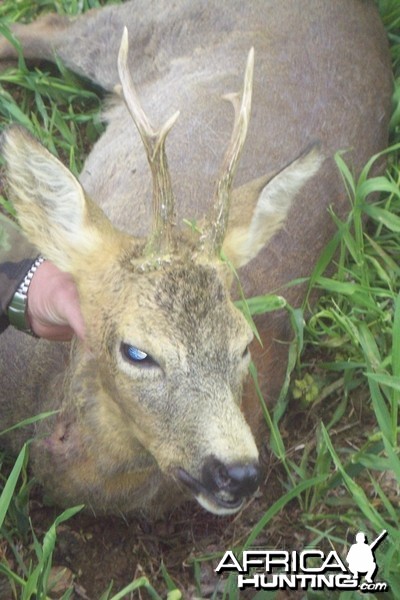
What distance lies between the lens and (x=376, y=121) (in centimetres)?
505

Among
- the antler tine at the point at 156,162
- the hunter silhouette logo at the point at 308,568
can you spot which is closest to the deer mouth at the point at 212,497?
the hunter silhouette logo at the point at 308,568

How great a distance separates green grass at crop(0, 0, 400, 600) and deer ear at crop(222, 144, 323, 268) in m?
0.30

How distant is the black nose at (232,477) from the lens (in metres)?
3.20

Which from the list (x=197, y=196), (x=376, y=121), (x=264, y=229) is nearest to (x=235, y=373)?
(x=264, y=229)

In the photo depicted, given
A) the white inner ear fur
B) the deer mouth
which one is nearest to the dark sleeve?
the white inner ear fur

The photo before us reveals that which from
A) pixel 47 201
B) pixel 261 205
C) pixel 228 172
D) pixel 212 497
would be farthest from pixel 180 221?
pixel 212 497

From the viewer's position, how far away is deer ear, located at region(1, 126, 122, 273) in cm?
343

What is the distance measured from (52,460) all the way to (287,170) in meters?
1.40

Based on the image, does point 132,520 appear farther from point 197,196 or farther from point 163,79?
point 163,79

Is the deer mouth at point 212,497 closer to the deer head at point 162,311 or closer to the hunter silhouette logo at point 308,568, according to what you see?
the deer head at point 162,311

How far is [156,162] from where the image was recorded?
3275 mm

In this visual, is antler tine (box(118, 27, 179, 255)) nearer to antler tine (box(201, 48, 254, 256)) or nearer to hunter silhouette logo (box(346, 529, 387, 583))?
antler tine (box(201, 48, 254, 256))

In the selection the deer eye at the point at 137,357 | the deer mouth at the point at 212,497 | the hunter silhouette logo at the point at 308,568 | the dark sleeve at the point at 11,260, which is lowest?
the hunter silhouette logo at the point at 308,568

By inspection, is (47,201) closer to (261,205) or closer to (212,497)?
(261,205)
